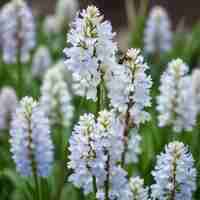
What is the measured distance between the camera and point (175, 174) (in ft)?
9.62

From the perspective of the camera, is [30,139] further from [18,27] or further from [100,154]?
[18,27]

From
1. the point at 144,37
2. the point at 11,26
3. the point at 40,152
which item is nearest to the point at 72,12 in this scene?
the point at 144,37

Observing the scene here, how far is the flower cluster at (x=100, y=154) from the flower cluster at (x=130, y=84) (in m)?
0.27

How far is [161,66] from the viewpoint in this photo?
802 centimetres

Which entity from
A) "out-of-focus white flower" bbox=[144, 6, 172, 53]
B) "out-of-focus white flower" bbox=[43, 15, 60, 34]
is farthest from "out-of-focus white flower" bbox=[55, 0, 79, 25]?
"out-of-focus white flower" bbox=[144, 6, 172, 53]

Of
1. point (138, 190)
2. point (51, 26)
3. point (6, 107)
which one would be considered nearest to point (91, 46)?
point (138, 190)

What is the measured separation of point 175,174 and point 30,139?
1045 millimetres

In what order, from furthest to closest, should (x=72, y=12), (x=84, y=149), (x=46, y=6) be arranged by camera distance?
(x=46, y=6) < (x=72, y=12) < (x=84, y=149)

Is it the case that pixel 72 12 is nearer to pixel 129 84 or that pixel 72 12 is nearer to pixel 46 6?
pixel 46 6

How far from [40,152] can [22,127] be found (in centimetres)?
26

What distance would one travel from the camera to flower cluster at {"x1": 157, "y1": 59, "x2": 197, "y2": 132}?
4.37 m

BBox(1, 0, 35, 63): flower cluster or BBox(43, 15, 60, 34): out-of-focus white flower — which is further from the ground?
BBox(43, 15, 60, 34): out-of-focus white flower

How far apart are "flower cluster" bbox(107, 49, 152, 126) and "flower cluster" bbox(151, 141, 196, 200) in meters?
0.32

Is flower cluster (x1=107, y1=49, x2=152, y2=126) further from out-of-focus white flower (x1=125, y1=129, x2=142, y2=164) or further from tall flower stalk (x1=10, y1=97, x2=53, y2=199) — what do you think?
tall flower stalk (x1=10, y1=97, x2=53, y2=199)
